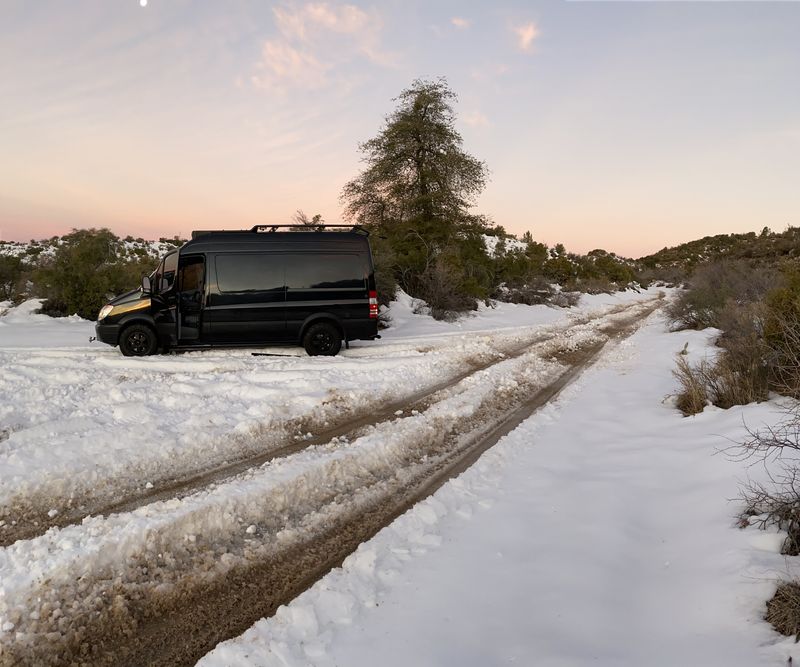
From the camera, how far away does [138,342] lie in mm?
9523

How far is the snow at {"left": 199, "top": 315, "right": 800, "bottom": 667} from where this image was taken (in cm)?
235

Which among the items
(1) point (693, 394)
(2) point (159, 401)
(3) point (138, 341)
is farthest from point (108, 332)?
(1) point (693, 394)

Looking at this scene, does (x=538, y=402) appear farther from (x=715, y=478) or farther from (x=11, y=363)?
(x=11, y=363)

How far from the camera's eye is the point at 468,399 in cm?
703

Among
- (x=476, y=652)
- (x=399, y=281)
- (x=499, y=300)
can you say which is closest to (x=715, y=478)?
(x=476, y=652)

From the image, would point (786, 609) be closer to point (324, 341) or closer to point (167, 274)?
point (324, 341)

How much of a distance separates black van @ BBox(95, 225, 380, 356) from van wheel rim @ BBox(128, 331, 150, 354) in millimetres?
21

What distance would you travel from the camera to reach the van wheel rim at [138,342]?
948cm

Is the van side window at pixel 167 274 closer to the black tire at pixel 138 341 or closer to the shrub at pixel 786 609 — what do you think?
the black tire at pixel 138 341

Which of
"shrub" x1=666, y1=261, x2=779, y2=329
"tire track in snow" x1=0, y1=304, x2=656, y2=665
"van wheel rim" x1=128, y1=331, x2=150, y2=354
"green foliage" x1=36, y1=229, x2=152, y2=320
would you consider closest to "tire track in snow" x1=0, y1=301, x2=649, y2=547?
"tire track in snow" x1=0, y1=304, x2=656, y2=665

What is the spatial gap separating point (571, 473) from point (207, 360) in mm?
7067

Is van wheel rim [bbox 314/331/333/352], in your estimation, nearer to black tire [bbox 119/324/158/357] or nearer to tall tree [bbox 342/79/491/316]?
black tire [bbox 119/324/158/357]

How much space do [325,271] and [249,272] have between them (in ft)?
5.43

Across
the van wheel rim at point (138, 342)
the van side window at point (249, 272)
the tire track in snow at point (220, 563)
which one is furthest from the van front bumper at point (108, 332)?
the tire track in snow at point (220, 563)
